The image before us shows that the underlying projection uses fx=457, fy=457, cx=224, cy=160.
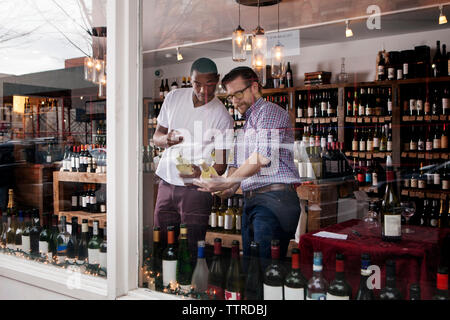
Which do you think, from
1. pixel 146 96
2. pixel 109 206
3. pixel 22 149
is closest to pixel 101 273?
pixel 109 206

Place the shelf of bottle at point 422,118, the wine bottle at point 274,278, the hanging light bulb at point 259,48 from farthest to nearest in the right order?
the shelf of bottle at point 422,118
the hanging light bulb at point 259,48
the wine bottle at point 274,278

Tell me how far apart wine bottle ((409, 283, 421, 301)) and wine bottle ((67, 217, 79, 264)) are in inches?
49.2

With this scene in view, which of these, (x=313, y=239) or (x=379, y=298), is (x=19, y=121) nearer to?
(x=313, y=239)

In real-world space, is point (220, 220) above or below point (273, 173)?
below

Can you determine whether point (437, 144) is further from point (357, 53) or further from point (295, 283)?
point (295, 283)

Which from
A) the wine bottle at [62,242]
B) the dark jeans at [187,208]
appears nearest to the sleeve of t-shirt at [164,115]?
the dark jeans at [187,208]

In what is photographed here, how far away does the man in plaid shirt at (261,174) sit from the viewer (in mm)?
2131

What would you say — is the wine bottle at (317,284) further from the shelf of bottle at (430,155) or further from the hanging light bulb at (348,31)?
the hanging light bulb at (348,31)

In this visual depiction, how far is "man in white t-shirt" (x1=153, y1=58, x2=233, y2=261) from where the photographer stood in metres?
2.00

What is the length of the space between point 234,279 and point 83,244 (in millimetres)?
709

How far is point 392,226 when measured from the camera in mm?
2023

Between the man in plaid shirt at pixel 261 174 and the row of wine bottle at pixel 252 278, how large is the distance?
0.42 metres

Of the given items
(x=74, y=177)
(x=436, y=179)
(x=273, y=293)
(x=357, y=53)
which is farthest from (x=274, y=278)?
(x=357, y=53)

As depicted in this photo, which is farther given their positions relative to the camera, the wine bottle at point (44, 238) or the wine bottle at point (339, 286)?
the wine bottle at point (44, 238)
